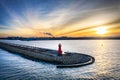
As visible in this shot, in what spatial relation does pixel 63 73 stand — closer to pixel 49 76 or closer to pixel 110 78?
pixel 49 76

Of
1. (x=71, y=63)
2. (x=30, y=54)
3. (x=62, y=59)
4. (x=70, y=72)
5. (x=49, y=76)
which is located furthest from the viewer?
(x=30, y=54)

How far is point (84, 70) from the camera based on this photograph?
3039 cm

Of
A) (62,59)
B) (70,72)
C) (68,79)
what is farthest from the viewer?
(62,59)

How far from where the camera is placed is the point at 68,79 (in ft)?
81.6

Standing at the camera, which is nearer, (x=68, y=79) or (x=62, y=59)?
(x=68, y=79)

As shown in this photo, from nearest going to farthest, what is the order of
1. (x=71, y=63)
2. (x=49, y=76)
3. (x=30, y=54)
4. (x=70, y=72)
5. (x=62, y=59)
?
(x=49, y=76) < (x=70, y=72) < (x=71, y=63) < (x=62, y=59) < (x=30, y=54)

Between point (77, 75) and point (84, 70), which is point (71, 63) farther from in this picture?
point (77, 75)

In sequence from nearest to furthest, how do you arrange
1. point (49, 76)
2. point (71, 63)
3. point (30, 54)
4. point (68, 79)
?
point (68, 79) < point (49, 76) < point (71, 63) < point (30, 54)

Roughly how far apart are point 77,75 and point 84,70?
3.72m

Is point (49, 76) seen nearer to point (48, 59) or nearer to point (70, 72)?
point (70, 72)

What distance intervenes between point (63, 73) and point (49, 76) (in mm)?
2968

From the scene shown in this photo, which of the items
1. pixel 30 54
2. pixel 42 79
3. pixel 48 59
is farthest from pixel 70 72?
pixel 30 54

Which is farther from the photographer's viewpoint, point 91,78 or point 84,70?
point 84,70

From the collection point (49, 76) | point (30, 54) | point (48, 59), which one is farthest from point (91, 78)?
point (30, 54)
